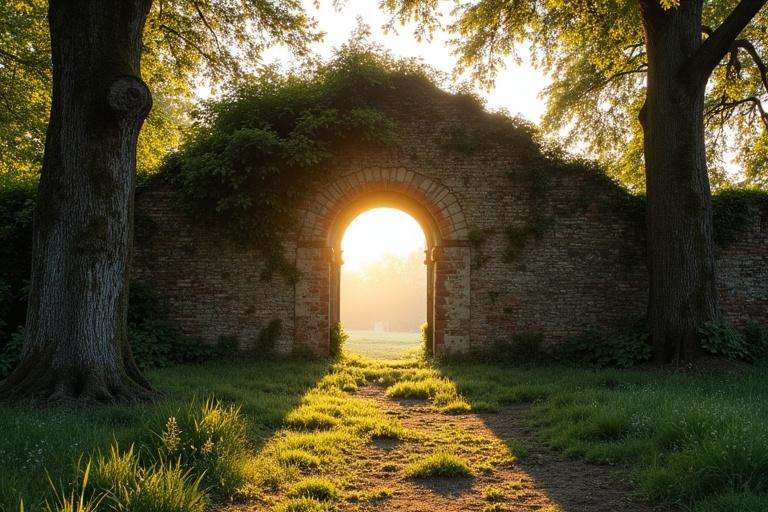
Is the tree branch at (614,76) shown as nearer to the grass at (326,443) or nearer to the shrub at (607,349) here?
the shrub at (607,349)

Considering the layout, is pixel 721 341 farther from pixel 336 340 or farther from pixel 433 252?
pixel 336 340

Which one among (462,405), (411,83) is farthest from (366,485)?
(411,83)

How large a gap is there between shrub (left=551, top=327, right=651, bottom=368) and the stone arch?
2.07 meters

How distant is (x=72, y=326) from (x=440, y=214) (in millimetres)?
7460

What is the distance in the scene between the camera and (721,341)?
9.16 metres

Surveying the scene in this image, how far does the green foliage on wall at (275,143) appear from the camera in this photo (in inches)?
439

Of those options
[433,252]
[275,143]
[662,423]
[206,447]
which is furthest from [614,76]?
[206,447]

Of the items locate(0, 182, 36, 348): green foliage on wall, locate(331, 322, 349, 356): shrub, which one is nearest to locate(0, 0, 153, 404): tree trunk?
locate(0, 182, 36, 348): green foliage on wall

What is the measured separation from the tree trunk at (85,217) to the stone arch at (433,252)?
512 centimetres

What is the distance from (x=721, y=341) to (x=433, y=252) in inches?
215

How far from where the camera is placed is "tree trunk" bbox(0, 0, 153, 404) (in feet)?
20.3

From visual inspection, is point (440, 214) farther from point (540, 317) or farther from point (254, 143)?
point (254, 143)

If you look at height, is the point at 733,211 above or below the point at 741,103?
below

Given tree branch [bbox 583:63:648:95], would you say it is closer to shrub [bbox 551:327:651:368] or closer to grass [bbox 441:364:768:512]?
shrub [bbox 551:327:651:368]
